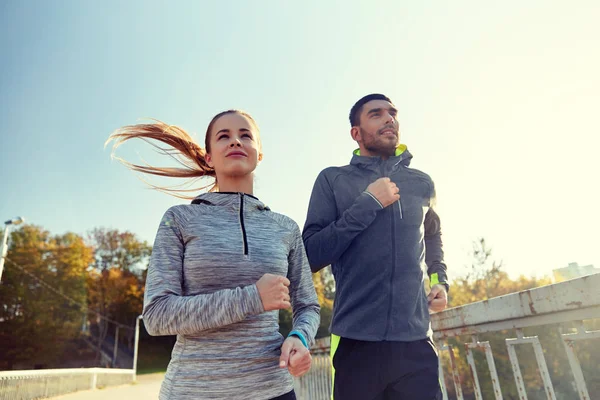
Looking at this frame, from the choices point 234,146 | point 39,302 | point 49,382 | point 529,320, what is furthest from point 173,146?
point 39,302

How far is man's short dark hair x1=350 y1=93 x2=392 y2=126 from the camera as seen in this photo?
2.74 meters

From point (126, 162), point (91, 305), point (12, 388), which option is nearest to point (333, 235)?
point (126, 162)

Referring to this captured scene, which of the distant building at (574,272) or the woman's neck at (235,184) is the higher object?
the woman's neck at (235,184)

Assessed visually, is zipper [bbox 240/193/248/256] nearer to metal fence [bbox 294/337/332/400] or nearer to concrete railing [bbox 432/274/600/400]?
concrete railing [bbox 432/274/600/400]

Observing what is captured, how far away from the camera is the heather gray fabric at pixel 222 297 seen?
1.39 m

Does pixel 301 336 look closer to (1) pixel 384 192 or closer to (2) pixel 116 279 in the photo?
(1) pixel 384 192

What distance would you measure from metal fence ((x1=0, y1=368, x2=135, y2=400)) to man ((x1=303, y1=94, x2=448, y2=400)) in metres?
14.2

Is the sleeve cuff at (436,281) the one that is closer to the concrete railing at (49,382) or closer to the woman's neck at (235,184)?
the woman's neck at (235,184)

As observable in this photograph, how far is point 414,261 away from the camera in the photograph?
2170 mm

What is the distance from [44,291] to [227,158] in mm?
41434

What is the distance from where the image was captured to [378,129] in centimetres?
258

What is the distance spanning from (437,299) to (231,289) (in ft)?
4.64

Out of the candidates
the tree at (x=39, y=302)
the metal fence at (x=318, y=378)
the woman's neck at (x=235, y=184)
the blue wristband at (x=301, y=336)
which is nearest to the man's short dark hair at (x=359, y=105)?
the woman's neck at (x=235, y=184)

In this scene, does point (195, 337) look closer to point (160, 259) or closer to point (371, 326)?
point (160, 259)
